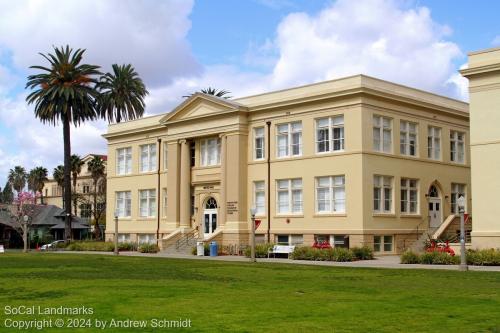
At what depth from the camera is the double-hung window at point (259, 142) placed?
4822cm

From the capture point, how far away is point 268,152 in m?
47.4

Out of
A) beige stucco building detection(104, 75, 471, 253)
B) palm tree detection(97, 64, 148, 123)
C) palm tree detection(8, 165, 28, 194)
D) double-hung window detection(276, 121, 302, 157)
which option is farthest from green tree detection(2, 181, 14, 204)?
double-hung window detection(276, 121, 302, 157)

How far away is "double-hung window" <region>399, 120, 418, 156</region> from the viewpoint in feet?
149

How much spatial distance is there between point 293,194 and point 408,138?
8186mm

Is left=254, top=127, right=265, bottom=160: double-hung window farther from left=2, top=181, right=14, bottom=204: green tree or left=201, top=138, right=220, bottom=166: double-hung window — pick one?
left=2, top=181, right=14, bottom=204: green tree

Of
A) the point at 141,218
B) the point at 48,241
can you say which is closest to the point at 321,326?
the point at 141,218

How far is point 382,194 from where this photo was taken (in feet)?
143

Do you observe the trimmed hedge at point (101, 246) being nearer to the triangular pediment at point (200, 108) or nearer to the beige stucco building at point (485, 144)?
the triangular pediment at point (200, 108)

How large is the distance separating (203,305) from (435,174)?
35156 millimetres

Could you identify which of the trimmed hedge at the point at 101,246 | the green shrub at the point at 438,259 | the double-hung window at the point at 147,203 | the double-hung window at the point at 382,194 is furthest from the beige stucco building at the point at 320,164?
the green shrub at the point at 438,259

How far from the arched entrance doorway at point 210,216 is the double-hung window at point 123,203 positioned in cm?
1063

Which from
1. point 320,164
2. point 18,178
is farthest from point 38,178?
point 320,164

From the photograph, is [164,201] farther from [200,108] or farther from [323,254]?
[323,254]

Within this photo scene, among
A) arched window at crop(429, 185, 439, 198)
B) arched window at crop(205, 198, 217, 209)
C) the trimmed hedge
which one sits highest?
arched window at crop(429, 185, 439, 198)
